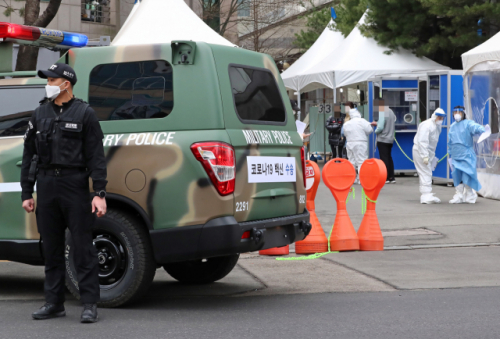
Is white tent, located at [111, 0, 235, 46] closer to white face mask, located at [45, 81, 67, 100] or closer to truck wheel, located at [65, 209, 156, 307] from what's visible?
truck wheel, located at [65, 209, 156, 307]

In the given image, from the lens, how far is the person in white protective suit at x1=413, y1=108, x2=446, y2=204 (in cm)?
1373

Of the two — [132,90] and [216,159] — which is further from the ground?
[132,90]

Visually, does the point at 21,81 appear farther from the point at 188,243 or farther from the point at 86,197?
the point at 188,243

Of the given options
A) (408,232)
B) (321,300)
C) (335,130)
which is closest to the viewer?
(321,300)

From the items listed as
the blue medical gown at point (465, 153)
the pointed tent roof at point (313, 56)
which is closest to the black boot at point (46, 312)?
the blue medical gown at point (465, 153)

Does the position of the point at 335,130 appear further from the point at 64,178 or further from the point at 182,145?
the point at 64,178

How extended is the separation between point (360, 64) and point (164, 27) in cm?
776

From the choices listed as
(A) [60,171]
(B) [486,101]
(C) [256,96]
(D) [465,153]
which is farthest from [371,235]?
(B) [486,101]

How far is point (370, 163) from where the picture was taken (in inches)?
350

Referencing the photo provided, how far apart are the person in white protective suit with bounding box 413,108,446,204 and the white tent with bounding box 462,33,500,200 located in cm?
108

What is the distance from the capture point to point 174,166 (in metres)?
5.59

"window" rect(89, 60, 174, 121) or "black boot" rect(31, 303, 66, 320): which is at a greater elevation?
"window" rect(89, 60, 174, 121)

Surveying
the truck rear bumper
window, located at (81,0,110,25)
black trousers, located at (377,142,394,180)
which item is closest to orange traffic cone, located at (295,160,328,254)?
the truck rear bumper

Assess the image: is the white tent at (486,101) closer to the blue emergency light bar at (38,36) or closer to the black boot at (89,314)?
the blue emergency light bar at (38,36)
